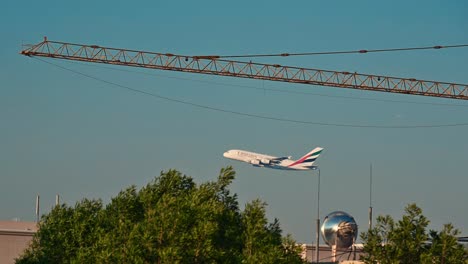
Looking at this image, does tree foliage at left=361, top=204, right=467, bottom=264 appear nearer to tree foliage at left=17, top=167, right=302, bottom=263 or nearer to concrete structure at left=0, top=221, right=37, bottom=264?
tree foliage at left=17, top=167, right=302, bottom=263

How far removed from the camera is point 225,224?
8175cm

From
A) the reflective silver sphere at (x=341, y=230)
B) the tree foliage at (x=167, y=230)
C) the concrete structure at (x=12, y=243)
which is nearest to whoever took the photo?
the tree foliage at (x=167, y=230)

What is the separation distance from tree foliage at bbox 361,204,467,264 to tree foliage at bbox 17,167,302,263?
20.6ft

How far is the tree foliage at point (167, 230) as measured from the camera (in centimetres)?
7675

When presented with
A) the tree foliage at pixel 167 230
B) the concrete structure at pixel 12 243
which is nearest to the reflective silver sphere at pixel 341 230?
the tree foliage at pixel 167 230

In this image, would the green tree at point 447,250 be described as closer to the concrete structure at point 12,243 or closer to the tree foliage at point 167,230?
the tree foliage at point 167,230

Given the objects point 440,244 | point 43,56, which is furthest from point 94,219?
point 43,56

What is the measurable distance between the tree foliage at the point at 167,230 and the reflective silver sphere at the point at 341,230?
27055 millimetres

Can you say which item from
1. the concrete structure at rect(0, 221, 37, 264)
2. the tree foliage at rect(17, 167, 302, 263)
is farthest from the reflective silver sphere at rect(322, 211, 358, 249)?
the concrete structure at rect(0, 221, 37, 264)

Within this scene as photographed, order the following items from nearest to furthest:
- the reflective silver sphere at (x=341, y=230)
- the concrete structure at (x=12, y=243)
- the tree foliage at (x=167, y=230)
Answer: the tree foliage at (x=167, y=230)
the reflective silver sphere at (x=341, y=230)
the concrete structure at (x=12, y=243)

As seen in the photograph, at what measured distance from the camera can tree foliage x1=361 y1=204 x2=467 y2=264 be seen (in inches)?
3051

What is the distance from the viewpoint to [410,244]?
78125 mm

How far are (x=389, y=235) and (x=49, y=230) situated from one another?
1171 inches

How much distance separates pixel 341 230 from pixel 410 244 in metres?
32.1
